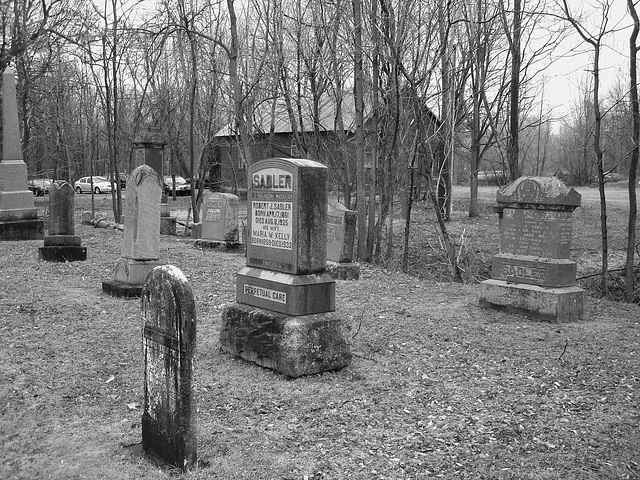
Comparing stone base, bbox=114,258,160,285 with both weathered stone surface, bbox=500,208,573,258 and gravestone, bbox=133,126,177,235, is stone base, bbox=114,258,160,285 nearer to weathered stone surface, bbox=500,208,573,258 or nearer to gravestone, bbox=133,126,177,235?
weathered stone surface, bbox=500,208,573,258

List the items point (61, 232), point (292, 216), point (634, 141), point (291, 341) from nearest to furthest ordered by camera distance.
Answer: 1. point (291, 341)
2. point (292, 216)
3. point (634, 141)
4. point (61, 232)

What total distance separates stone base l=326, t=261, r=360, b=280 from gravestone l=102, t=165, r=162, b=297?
3.42 m

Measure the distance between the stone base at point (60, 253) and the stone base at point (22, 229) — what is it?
317cm

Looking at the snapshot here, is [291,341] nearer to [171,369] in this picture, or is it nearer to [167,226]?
[171,369]

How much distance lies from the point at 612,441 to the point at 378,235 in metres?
10.9

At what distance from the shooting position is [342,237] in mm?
11711

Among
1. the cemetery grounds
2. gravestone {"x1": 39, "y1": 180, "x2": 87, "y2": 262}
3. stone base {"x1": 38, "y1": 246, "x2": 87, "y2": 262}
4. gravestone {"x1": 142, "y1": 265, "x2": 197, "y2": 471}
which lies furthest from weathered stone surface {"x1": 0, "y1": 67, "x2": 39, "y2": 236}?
gravestone {"x1": 142, "y1": 265, "x2": 197, "y2": 471}

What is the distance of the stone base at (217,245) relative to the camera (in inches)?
595

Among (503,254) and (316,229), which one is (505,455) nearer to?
(316,229)

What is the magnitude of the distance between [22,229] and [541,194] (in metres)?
11.6

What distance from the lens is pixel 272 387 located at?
18.4 ft

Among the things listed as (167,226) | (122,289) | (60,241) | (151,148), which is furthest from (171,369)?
(167,226)

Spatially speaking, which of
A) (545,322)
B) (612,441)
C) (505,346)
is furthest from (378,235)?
(612,441)

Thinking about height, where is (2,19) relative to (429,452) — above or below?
above
